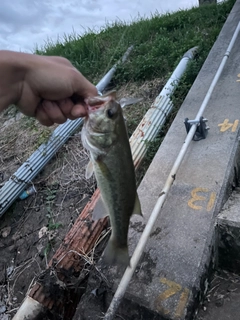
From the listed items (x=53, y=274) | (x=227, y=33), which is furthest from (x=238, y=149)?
(x=227, y=33)

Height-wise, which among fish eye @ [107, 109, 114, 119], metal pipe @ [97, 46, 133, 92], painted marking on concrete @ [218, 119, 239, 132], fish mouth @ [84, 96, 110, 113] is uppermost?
fish mouth @ [84, 96, 110, 113]

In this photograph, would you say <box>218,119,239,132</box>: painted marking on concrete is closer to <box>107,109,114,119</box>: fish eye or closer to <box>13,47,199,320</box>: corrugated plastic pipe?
Answer: <box>13,47,199,320</box>: corrugated plastic pipe

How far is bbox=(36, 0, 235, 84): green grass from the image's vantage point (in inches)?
212

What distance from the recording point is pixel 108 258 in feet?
6.48

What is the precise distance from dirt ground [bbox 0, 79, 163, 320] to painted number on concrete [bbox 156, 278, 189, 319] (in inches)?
51.6

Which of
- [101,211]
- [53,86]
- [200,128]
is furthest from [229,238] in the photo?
[53,86]

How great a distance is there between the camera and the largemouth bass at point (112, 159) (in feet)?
5.17

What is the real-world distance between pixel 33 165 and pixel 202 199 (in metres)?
2.31

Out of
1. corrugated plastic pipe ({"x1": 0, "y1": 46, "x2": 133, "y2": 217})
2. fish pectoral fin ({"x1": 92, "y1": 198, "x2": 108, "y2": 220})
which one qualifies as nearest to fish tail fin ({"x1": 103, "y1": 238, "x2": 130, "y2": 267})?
fish pectoral fin ({"x1": 92, "y1": 198, "x2": 108, "y2": 220})

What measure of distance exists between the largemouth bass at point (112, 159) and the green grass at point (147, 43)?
11.8ft

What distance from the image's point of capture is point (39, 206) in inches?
151

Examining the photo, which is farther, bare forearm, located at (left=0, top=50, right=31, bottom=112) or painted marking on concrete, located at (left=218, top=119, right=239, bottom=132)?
painted marking on concrete, located at (left=218, top=119, right=239, bottom=132)

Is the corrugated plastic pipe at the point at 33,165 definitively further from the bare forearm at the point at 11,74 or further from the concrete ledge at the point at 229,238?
the concrete ledge at the point at 229,238

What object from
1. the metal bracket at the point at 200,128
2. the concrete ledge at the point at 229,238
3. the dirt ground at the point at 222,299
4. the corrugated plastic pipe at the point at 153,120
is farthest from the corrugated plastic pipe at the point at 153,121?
the dirt ground at the point at 222,299
